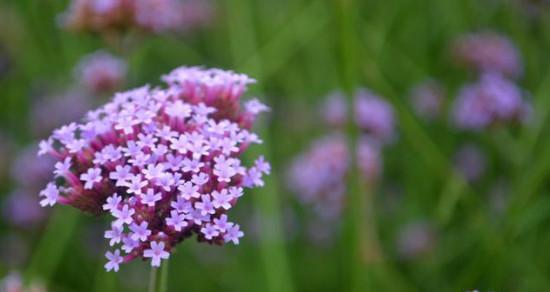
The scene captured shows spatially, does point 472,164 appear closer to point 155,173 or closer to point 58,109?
point 58,109

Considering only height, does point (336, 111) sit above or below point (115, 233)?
above

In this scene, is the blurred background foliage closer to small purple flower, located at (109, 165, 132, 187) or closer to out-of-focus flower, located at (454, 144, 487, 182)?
out-of-focus flower, located at (454, 144, 487, 182)

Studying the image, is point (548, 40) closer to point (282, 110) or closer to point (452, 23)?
point (452, 23)

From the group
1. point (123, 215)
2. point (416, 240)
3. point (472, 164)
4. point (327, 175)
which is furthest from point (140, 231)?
point (472, 164)

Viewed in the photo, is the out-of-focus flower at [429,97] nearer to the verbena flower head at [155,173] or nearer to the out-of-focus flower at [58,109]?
the out-of-focus flower at [58,109]

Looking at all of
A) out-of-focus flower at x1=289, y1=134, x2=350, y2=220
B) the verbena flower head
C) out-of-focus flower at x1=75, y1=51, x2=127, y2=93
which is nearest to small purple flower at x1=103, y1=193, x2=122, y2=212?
the verbena flower head

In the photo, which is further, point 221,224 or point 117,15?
point 117,15

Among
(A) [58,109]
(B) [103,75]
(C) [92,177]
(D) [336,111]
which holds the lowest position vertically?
(C) [92,177]
